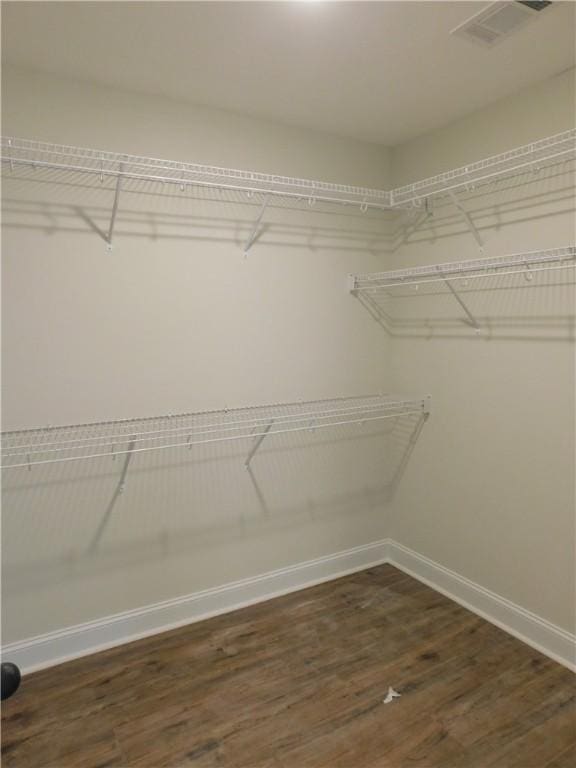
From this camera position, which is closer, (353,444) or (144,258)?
(144,258)

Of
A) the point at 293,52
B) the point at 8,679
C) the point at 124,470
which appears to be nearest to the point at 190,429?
the point at 124,470

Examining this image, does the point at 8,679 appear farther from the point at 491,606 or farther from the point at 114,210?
the point at 491,606

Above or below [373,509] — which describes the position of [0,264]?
above

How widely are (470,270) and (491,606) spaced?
1604mm

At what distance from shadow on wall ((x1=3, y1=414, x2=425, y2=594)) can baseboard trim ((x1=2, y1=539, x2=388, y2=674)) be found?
22 cm

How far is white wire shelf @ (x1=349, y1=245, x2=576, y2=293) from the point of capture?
1.96 meters

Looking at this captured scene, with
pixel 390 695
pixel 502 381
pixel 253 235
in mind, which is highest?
pixel 253 235

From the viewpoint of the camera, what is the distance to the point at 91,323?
2.18 m

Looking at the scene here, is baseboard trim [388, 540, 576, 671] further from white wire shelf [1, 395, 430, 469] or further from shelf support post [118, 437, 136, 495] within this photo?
shelf support post [118, 437, 136, 495]

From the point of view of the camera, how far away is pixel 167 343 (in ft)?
7.72

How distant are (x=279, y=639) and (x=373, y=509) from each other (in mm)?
999

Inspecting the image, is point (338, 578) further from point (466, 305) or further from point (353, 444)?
point (466, 305)

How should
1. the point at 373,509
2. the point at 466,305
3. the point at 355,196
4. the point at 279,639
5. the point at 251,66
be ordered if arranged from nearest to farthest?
the point at 251,66, the point at 279,639, the point at 466,305, the point at 355,196, the point at 373,509

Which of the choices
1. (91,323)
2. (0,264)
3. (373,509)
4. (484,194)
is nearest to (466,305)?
(484,194)
